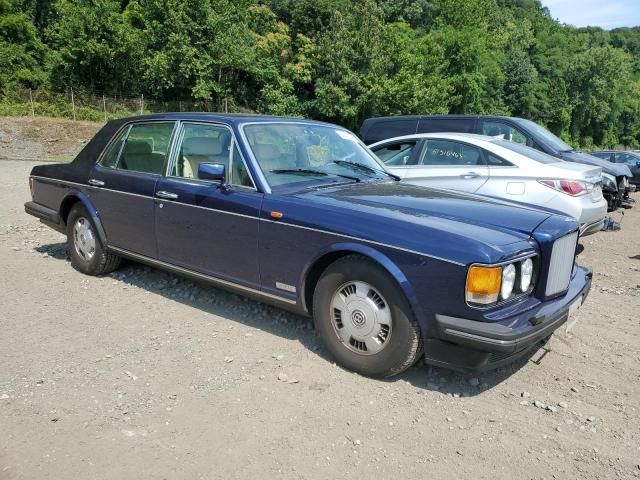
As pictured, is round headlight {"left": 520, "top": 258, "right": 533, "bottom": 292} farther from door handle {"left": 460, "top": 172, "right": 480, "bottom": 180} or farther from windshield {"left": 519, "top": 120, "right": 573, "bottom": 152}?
windshield {"left": 519, "top": 120, "right": 573, "bottom": 152}

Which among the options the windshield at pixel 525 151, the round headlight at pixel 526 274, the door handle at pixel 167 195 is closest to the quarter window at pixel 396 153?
the windshield at pixel 525 151

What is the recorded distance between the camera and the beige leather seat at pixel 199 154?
4367mm

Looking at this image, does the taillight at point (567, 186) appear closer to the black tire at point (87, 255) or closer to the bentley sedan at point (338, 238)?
the bentley sedan at point (338, 238)

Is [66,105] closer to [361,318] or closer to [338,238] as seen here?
[338,238]

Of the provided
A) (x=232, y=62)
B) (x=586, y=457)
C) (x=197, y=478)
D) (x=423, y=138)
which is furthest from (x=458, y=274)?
(x=232, y=62)

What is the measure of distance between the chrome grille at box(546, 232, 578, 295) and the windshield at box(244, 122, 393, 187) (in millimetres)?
1697

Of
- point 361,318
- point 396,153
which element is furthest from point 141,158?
point 396,153

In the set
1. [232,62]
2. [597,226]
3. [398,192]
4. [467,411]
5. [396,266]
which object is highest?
[232,62]

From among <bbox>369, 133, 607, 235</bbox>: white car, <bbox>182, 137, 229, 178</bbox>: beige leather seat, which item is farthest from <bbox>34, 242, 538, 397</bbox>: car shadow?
<bbox>369, 133, 607, 235</bbox>: white car

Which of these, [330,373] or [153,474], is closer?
[153,474]

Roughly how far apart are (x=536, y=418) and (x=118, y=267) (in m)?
4.43

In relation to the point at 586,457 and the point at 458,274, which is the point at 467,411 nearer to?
the point at 586,457

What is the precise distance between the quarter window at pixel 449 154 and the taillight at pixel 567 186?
94cm

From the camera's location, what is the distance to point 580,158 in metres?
9.45
